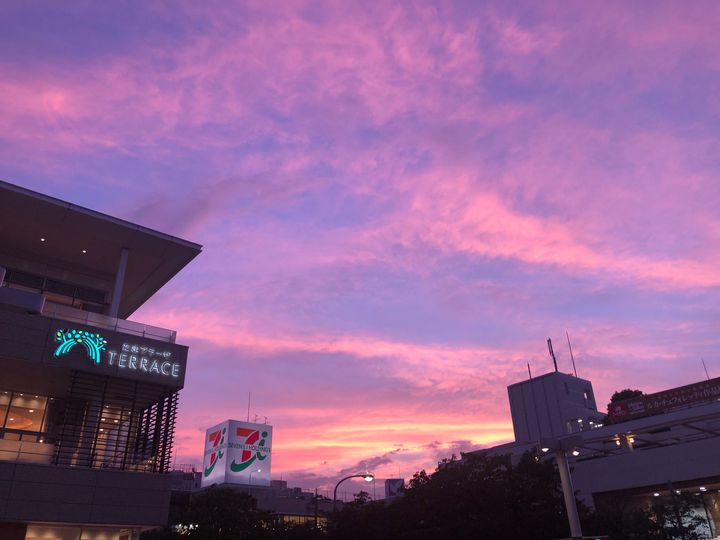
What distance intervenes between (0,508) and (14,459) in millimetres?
1862

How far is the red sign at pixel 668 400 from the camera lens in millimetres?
54250

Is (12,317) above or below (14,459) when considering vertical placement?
above

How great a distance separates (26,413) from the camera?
28297 millimetres

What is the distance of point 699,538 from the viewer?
4378cm

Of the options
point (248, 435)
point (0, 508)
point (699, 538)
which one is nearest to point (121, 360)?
point (0, 508)

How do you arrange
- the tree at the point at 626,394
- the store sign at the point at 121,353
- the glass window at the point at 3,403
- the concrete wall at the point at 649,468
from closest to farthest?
1. the store sign at the point at 121,353
2. the glass window at the point at 3,403
3. the concrete wall at the point at 649,468
4. the tree at the point at 626,394

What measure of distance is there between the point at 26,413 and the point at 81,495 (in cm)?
663

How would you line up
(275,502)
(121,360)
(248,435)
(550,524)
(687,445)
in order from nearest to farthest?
(121,360)
(550,524)
(687,445)
(275,502)
(248,435)

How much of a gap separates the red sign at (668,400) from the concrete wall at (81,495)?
49.8 m

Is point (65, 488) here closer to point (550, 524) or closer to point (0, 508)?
point (0, 508)

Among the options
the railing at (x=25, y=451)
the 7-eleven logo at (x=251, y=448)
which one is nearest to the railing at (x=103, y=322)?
the railing at (x=25, y=451)

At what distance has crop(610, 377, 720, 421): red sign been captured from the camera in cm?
5425

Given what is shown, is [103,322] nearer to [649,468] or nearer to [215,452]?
[649,468]

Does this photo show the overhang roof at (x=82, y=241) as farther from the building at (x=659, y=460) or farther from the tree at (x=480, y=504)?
the building at (x=659, y=460)
